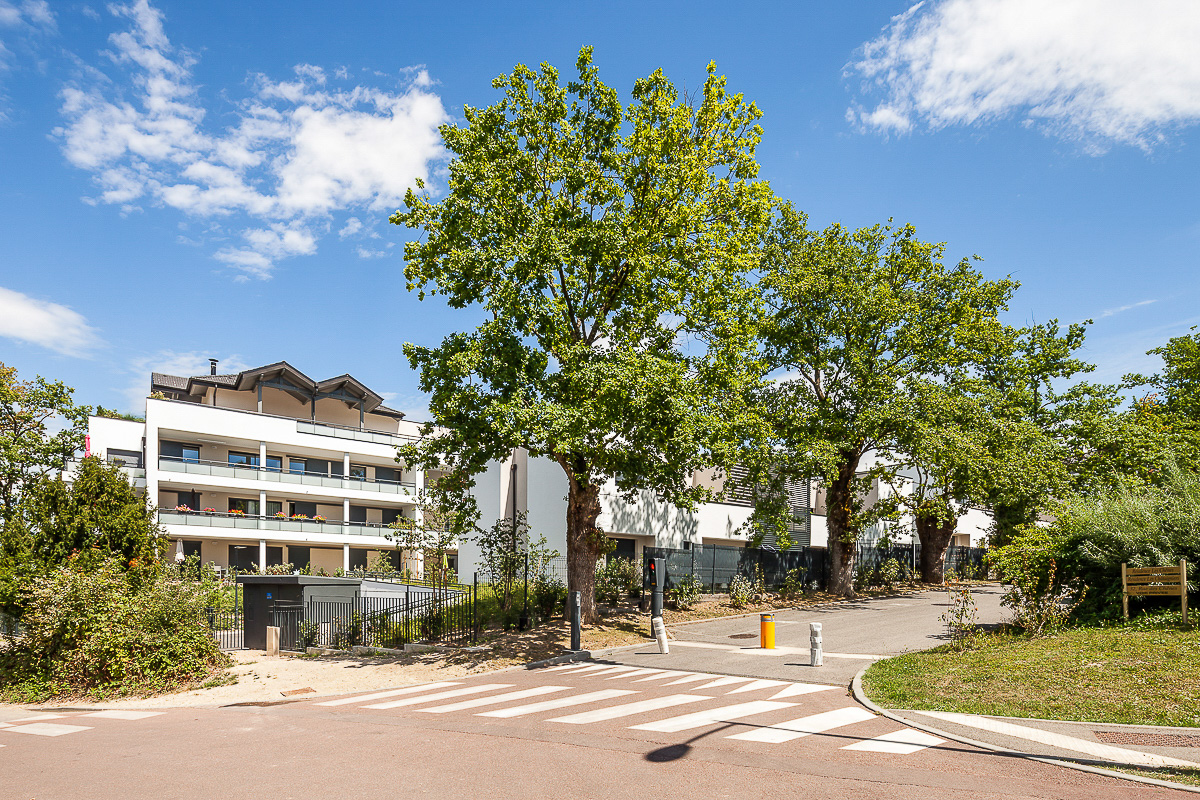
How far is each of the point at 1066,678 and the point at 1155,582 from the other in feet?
15.8

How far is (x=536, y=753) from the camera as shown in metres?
8.59

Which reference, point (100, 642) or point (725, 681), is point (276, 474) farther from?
point (725, 681)

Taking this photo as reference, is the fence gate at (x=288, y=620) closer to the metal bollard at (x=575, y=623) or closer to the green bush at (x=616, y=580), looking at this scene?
the metal bollard at (x=575, y=623)

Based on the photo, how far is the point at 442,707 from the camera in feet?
40.0

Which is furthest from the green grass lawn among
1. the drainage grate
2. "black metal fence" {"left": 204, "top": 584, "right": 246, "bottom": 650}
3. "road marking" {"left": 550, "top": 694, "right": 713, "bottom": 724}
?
"black metal fence" {"left": 204, "top": 584, "right": 246, "bottom": 650}

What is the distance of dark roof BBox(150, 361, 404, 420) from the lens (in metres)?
48.5

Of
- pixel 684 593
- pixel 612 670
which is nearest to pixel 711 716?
pixel 612 670

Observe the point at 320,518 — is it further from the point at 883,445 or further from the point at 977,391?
the point at 977,391

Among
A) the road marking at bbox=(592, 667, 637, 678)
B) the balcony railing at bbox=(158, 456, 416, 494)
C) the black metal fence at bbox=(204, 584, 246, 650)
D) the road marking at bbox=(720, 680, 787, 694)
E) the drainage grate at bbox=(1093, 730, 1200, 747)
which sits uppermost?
the balcony railing at bbox=(158, 456, 416, 494)

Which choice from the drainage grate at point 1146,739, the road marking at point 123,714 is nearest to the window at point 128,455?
the road marking at point 123,714

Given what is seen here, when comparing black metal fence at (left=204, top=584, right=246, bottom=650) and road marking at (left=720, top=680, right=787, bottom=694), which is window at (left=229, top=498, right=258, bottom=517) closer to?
black metal fence at (left=204, top=584, right=246, bottom=650)

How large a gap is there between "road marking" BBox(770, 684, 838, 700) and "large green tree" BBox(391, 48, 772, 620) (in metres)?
6.52

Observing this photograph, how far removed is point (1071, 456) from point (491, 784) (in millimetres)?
35458

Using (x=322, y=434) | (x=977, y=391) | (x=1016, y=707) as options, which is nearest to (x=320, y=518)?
(x=322, y=434)
